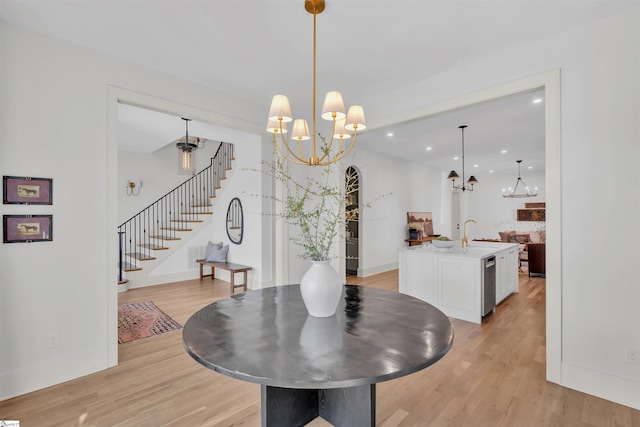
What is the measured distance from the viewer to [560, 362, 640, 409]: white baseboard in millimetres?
2069

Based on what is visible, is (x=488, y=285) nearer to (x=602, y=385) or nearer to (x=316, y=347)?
(x=602, y=385)

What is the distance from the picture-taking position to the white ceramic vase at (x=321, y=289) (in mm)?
1515

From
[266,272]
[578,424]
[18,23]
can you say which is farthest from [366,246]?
[18,23]

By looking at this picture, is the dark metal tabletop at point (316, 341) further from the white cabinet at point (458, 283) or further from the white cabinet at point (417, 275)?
the white cabinet at point (417, 275)

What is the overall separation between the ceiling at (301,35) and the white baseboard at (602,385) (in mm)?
2355

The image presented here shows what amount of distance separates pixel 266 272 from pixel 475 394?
3.05m

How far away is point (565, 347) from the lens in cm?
234

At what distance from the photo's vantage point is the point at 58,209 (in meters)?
2.42

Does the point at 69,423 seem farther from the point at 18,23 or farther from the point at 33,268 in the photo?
the point at 18,23

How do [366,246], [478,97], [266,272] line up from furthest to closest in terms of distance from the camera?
[366,246]
[266,272]
[478,97]

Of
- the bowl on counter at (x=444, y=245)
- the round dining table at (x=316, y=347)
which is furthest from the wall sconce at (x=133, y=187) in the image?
the bowl on counter at (x=444, y=245)

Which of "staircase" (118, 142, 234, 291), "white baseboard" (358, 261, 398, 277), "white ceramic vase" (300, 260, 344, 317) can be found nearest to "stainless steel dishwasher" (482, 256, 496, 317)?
"white baseboard" (358, 261, 398, 277)

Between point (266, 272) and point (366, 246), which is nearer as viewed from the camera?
point (266, 272)

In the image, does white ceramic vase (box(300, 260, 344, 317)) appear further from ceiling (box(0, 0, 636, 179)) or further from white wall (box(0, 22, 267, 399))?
white wall (box(0, 22, 267, 399))
